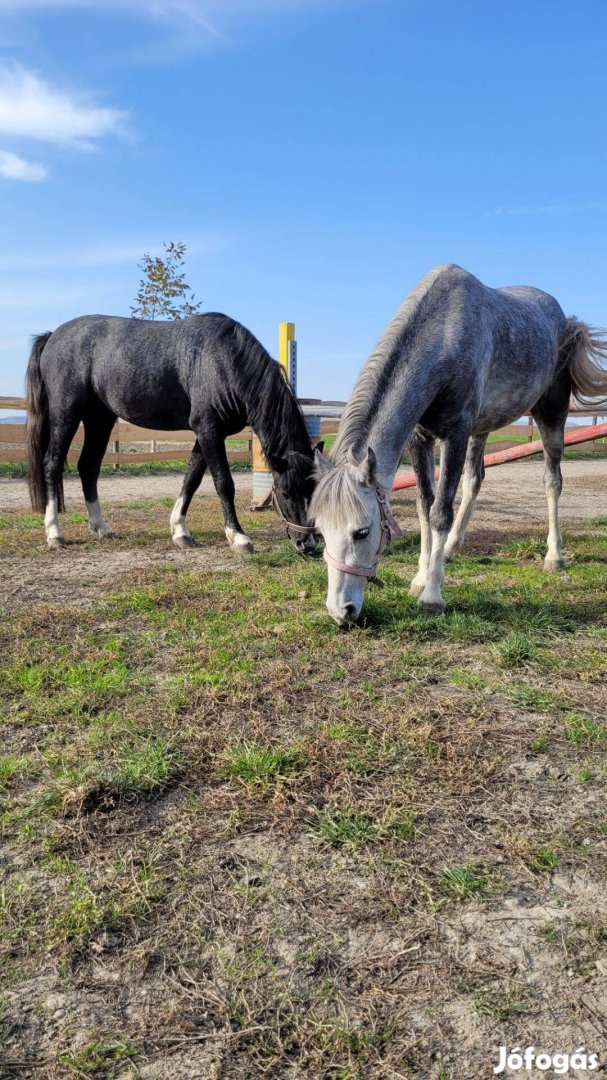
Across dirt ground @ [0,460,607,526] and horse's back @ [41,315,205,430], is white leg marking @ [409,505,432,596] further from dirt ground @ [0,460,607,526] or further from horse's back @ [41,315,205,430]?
dirt ground @ [0,460,607,526]

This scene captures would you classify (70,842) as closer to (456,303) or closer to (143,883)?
(143,883)

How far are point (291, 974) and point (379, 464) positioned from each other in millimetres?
2881

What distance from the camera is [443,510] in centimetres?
442

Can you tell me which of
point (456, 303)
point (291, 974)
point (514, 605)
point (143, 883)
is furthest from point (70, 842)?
point (456, 303)

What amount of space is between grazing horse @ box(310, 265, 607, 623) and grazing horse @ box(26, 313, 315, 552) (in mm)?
1326

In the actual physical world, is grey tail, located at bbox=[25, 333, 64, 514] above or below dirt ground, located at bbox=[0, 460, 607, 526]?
above

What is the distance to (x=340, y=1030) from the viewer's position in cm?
142

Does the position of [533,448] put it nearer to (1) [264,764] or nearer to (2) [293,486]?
(2) [293,486]

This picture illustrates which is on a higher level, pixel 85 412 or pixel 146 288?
pixel 146 288

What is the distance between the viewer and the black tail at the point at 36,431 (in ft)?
22.8

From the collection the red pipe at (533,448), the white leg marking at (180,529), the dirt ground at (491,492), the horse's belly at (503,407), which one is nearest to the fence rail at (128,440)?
the dirt ground at (491,492)

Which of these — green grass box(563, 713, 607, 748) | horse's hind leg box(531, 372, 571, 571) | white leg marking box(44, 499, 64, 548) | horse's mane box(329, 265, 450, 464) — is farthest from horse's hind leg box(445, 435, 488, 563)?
white leg marking box(44, 499, 64, 548)

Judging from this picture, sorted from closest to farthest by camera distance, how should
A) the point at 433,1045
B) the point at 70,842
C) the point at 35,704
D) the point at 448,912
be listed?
the point at 433,1045
the point at 448,912
the point at 70,842
the point at 35,704

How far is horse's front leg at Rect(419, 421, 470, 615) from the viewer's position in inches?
170
